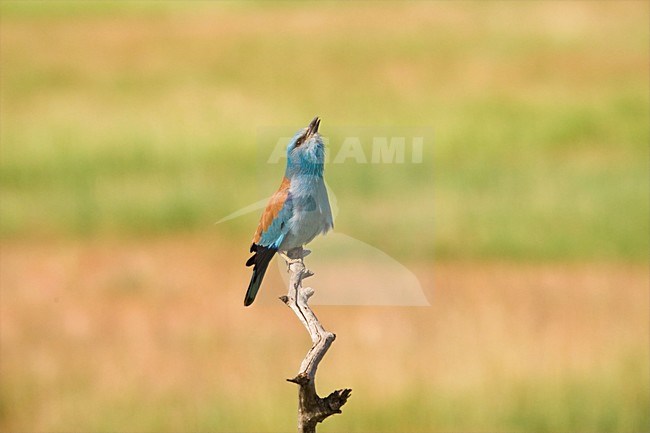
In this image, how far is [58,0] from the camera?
25781mm

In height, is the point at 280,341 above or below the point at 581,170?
below

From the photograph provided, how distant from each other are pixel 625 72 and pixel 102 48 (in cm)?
721

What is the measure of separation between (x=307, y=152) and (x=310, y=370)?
0.69 meters

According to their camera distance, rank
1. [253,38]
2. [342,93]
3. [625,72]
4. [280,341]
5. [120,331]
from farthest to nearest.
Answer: [253,38] < [625,72] < [342,93] < [120,331] < [280,341]

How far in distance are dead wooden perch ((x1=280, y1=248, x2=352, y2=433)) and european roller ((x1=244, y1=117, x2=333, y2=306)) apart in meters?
0.16

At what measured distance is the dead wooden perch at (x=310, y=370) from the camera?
483 centimetres

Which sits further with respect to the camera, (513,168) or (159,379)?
(513,168)

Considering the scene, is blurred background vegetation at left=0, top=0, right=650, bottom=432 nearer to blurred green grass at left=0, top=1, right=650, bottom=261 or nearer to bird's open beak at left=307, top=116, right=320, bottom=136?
blurred green grass at left=0, top=1, right=650, bottom=261

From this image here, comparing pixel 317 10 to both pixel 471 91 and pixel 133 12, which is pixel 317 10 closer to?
pixel 133 12

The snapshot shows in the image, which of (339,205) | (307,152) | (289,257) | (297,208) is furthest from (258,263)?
(339,205)

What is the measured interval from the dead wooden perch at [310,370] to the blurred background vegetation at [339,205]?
42cm

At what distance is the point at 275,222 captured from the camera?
5.12 m

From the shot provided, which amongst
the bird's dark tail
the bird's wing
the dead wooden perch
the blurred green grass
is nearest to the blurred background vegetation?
the blurred green grass

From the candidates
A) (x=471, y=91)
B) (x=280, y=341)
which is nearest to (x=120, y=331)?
(x=280, y=341)
